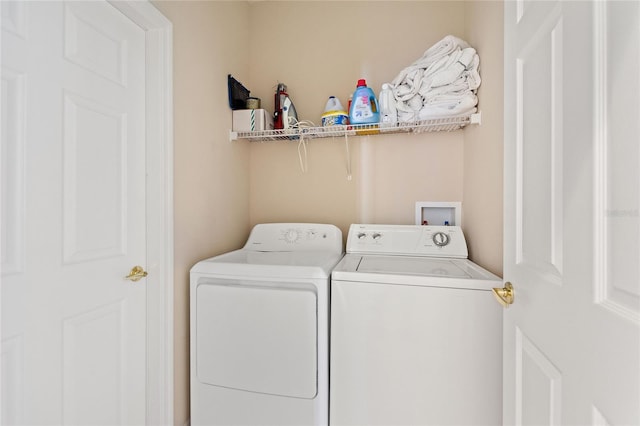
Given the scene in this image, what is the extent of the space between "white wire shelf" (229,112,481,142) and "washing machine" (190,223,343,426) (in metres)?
0.94

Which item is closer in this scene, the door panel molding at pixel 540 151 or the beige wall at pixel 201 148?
the door panel molding at pixel 540 151

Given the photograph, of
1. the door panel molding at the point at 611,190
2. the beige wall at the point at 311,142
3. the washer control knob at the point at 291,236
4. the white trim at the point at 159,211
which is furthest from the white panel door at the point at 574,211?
the white trim at the point at 159,211

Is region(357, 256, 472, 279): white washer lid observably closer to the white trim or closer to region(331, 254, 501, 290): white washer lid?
region(331, 254, 501, 290): white washer lid

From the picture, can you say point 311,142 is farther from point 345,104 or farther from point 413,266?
point 413,266

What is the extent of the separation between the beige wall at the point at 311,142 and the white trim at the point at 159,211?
7 centimetres

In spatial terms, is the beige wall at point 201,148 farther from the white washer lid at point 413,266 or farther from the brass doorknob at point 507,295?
the brass doorknob at point 507,295

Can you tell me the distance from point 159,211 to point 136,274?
1.02 ft

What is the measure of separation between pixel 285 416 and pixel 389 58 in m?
2.35

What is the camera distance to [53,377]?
0.98 metres

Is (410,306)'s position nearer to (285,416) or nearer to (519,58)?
(285,416)

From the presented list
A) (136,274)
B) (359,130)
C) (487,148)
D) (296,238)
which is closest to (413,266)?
(487,148)

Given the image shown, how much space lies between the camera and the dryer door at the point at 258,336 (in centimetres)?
131

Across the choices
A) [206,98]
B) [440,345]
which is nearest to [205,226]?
[206,98]

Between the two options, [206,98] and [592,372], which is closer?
[592,372]
